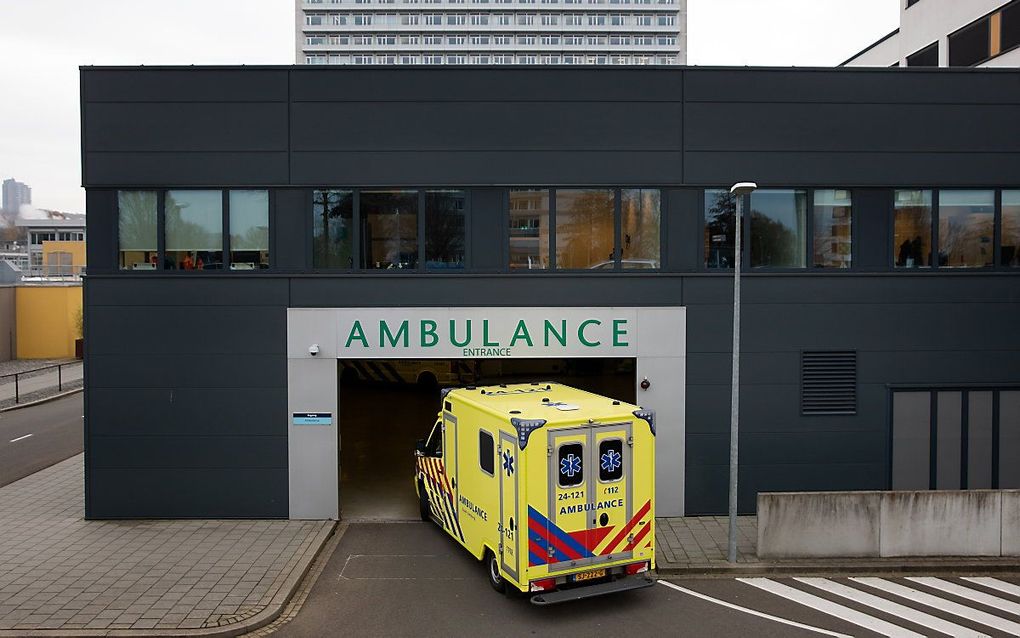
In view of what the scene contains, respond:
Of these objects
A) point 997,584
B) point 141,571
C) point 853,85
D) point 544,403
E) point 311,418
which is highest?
point 853,85

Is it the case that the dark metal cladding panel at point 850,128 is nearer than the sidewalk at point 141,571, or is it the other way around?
the sidewalk at point 141,571

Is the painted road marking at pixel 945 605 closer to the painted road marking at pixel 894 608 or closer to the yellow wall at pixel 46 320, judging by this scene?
the painted road marking at pixel 894 608

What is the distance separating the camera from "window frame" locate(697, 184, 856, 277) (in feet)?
44.3

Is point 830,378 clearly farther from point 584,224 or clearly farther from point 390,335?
point 390,335

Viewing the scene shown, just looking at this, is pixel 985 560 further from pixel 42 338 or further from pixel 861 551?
pixel 42 338

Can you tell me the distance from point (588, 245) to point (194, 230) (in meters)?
7.07

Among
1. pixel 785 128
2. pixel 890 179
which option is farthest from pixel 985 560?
pixel 785 128

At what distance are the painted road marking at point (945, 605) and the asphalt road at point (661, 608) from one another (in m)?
0.01

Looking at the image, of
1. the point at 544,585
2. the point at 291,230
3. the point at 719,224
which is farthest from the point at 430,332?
the point at 719,224

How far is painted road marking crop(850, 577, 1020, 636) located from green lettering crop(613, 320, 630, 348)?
17.0 ft

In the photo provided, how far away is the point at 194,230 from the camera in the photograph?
13.4 m

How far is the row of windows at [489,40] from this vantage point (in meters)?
90.8

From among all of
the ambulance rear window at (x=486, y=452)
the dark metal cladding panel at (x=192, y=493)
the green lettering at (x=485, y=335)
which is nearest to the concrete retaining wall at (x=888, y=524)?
the ambulance rear window at (x=486, y=452)

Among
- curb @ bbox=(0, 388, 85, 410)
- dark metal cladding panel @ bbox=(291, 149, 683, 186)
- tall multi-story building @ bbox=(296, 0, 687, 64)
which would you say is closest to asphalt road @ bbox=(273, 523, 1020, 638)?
dark metal cladding panel @ bbox=(291, 149, 683, 186)
